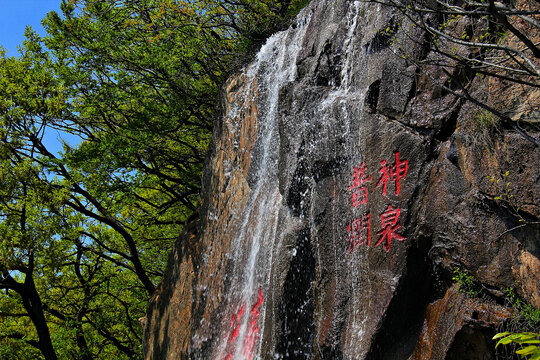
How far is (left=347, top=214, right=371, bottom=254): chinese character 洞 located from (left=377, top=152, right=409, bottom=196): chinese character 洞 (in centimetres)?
39

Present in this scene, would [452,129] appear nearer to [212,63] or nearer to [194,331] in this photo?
[194,331]

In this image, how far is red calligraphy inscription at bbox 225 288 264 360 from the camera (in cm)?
609

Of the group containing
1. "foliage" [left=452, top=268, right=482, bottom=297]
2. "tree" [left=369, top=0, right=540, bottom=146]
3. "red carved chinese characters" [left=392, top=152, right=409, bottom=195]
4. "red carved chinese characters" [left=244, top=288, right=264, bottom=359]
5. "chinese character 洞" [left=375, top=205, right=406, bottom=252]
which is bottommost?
"foliage" [left=452, top=268, right=482, bottom=297]

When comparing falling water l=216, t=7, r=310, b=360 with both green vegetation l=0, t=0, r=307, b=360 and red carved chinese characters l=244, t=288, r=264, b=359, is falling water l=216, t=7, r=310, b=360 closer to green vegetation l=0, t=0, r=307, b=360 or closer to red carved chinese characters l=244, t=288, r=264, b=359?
red carved chinese characters l=244, t=288, r=264, b=359

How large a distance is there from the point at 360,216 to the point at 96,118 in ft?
28.2

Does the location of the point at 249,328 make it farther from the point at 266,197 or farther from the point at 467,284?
the point at 467,284

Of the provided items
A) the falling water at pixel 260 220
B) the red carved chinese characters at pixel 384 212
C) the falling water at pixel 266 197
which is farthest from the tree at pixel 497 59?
the falling water at pixel 260 220

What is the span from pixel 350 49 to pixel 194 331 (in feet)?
16.4

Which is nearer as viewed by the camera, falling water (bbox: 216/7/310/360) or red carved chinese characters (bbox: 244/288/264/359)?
red carved chinese characters (bbox: 244/288/264/359)

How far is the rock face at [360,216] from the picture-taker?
14.0ft

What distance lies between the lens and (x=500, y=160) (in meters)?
4.28

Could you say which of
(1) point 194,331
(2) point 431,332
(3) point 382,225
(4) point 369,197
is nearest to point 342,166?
(4) point 369,197

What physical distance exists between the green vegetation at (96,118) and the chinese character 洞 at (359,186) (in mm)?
4762

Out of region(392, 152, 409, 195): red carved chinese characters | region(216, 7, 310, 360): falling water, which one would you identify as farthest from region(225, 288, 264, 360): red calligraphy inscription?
region(392, 152, 409, 195): red carved chinese characters
